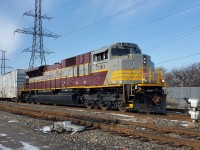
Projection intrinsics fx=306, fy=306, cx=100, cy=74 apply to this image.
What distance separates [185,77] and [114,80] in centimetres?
4636

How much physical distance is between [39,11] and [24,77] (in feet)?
39.5

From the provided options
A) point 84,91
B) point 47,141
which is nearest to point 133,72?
point 84,91

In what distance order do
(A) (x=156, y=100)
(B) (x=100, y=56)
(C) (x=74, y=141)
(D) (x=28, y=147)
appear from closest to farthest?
(D) (x=28, y=147), (C) (x=74, y=141), (A) (x=156, y=100), (B) (x=100, y=56)

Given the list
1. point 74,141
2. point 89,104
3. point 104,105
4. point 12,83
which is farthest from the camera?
point 12,83

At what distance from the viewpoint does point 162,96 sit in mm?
15953

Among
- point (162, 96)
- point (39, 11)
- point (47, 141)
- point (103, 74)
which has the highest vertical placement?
point (39, 11)

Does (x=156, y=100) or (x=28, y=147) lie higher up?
(x=156, y=100)

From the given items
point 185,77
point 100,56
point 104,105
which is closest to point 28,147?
point 104,105

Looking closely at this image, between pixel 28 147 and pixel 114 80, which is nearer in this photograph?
pixel 28 147

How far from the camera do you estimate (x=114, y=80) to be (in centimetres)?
1664

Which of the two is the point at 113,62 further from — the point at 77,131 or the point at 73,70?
the point at 77,131

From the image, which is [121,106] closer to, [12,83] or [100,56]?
[100,56]

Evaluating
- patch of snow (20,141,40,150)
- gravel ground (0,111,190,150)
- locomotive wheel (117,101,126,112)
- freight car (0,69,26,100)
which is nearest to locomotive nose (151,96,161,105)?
locomotive wheel (117,101,126,112)

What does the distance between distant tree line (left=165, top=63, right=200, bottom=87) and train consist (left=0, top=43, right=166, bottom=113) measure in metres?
36.8
